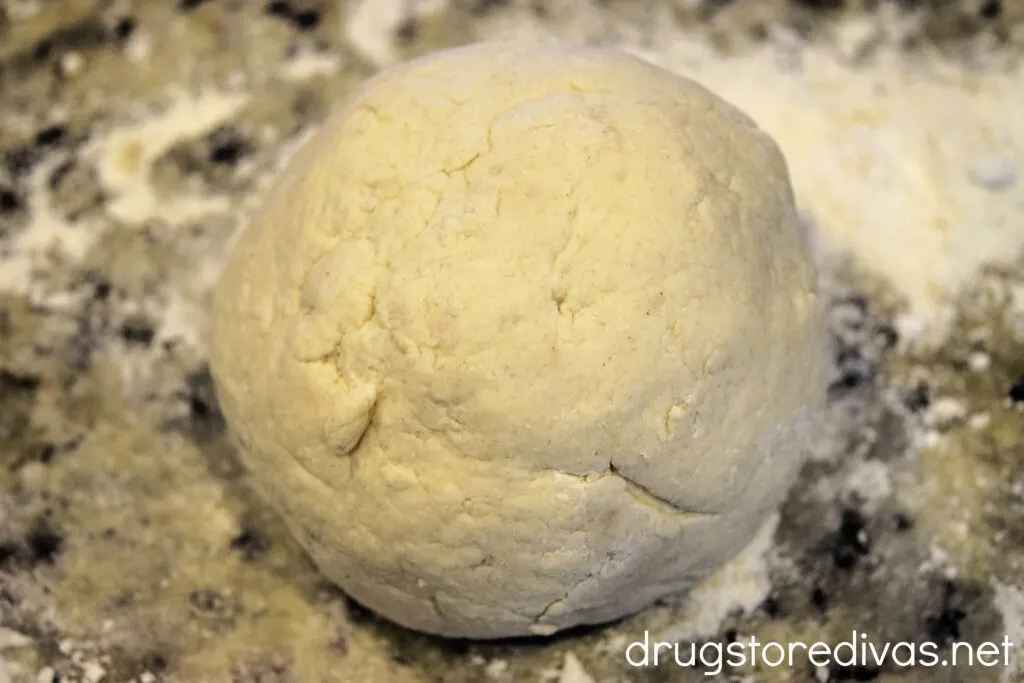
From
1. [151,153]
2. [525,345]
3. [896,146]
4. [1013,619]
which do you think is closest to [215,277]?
[151,153]

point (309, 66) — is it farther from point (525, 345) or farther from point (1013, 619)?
point (1013, 619)

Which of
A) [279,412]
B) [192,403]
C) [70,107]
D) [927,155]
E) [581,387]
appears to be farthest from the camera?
[70,107]

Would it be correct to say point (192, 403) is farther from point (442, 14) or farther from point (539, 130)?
point (442, 14)

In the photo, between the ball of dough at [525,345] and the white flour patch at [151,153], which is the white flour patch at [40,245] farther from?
the ball of dough at [525,345]

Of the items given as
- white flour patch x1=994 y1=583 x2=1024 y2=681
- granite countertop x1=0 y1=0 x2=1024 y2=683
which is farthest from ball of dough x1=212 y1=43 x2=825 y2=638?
white flour patch x1=994 y1=583 x2=1024 y2=681

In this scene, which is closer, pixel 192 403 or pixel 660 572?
pixel 660 572

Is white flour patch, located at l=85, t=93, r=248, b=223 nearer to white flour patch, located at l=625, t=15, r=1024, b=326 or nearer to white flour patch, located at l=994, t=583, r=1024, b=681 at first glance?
white flour patch, located at l=625, t=15, r=1024, b=326

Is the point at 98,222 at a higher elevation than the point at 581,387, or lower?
lower

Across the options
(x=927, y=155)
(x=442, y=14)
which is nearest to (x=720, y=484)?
(x=927, y=155)

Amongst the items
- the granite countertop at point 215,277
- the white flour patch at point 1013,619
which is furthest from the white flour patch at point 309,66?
the white flour patch at point 1013,619
